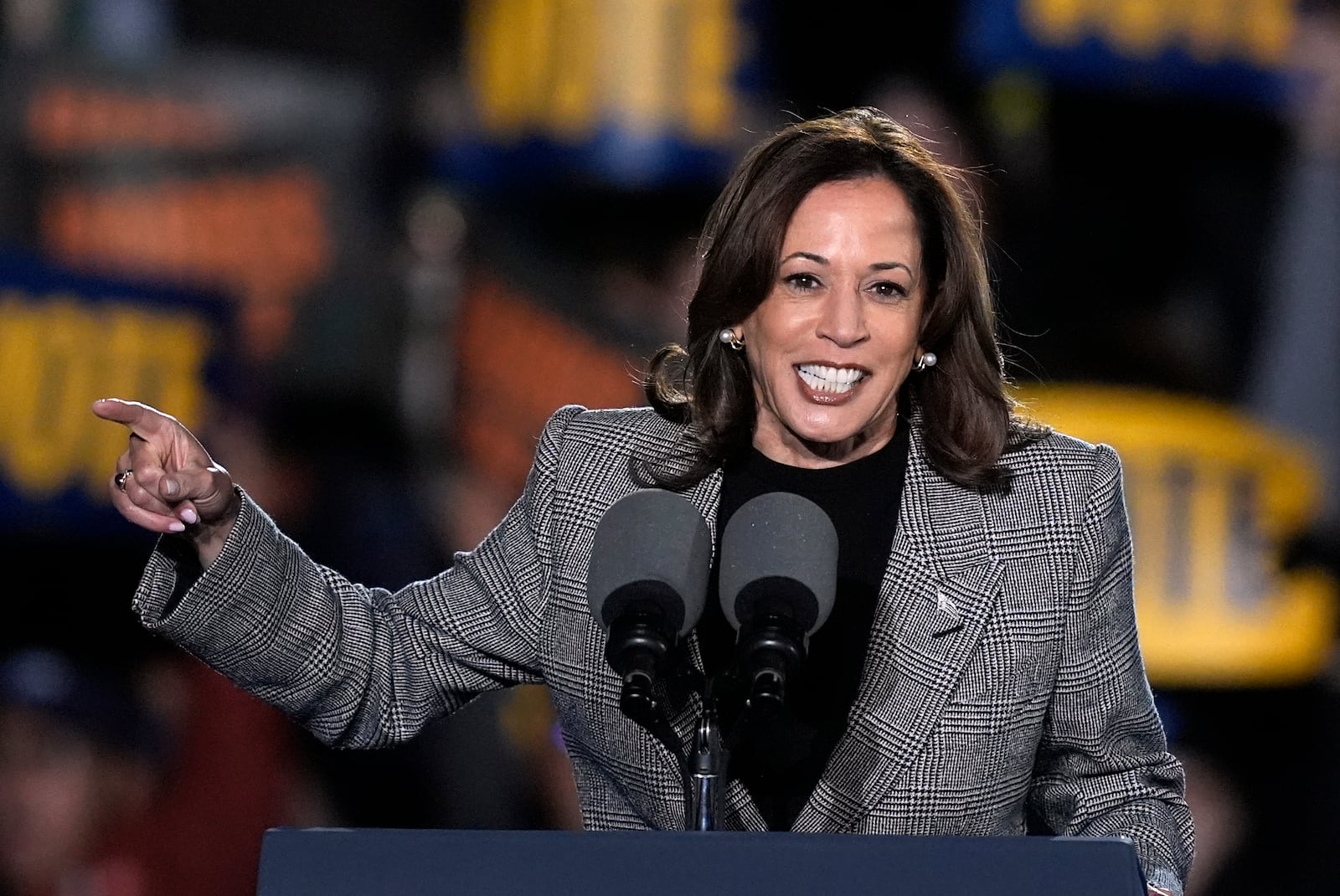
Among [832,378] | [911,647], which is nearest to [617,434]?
[832,378]

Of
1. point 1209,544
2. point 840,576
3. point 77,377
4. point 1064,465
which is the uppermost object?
point 1064,465

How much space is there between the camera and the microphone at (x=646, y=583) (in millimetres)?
1479

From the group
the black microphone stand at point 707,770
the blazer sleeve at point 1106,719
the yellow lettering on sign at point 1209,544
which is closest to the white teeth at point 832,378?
the blazer sleeve at point 1106,719

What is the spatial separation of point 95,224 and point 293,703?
4.79 meters

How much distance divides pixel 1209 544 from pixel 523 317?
2197 millimetres

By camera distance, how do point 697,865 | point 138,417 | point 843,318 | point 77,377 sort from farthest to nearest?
1. point 77,377
2. point 843,318
3. point 138,417
4. point 697,865

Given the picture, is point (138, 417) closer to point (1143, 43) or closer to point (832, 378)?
point (832, 378)

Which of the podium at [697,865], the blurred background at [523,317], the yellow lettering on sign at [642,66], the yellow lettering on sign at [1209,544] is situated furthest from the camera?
the yellow lettering on sign at [642,66]

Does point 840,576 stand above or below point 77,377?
above

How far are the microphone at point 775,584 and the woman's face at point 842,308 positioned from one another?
31 cm

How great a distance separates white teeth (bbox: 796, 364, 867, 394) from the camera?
1881 millimetres

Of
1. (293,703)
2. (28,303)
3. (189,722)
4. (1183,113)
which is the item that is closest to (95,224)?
(28,303)

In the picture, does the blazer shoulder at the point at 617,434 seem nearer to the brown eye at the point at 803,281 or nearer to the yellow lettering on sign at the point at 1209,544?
the brown eye at the point at 803,281

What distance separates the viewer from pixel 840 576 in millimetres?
1943
